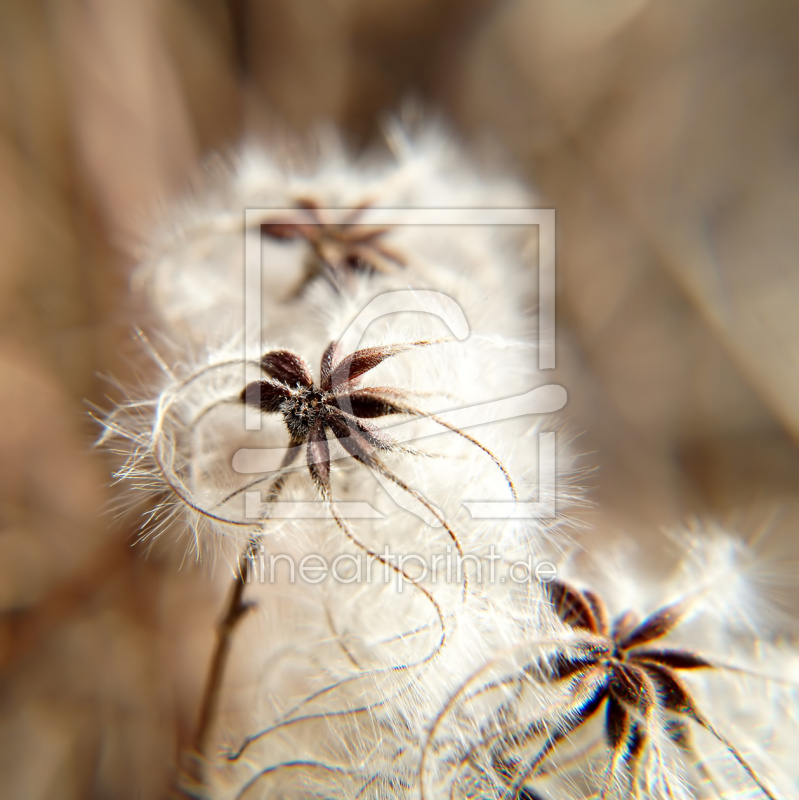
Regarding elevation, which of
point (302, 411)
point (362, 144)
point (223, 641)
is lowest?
point (223, 641)

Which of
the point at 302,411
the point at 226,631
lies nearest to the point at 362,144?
the point at 302,411

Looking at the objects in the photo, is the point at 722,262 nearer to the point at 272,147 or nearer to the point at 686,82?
the point at 686,82

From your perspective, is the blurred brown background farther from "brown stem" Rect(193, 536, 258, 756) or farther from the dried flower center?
the dried flower center

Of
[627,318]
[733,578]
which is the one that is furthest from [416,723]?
[627,318]

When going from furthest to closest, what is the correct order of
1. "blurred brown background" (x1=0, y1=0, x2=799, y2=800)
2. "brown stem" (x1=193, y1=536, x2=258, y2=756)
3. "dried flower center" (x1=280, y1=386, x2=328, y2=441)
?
"blurred brown background" (x1=0, y1=0, x2=799, y2=800) → "brown stem" (x1=193, y1=536, x2=258, y2=756) → "dried flower center" (x1=280, y1=386, x2=328, y2=441)

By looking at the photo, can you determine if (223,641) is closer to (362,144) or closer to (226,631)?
(226,631)

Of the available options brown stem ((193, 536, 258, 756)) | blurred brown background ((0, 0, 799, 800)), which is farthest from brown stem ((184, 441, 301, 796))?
blurred brown background ((0, 0, 799, 800))

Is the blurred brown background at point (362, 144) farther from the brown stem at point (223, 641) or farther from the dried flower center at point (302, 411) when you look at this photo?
the dried flower center at point (302, 411)

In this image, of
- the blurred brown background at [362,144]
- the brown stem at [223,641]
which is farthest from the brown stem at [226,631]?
the blurred brown background at [362,144]
